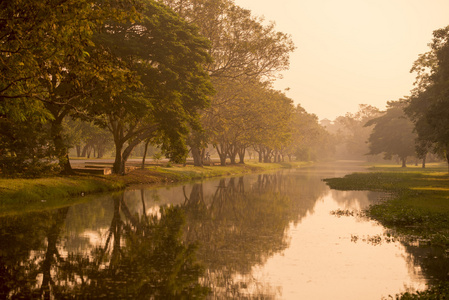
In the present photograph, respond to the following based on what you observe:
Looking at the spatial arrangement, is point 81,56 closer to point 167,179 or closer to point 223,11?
point 167,179

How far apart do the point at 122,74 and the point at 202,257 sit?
10386 millimetres

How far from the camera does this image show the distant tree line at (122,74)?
19.3m

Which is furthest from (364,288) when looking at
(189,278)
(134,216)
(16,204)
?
(16,204)

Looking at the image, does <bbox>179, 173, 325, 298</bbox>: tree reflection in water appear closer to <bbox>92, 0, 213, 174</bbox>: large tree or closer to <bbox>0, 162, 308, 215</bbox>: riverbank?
<bbox>0, 162, 308, 215</bbox>: riverbank

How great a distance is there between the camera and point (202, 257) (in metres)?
13.9

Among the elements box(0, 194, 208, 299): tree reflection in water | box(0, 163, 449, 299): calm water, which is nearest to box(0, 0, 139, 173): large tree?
box(0, 163, 449, 299): calm water

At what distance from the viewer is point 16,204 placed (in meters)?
24.2

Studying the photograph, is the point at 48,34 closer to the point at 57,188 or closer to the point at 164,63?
the point at 57,188

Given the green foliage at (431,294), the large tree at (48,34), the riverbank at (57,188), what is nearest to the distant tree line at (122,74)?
the large tree at (48,34)

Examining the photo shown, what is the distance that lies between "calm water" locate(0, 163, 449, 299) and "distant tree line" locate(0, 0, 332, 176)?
651 centimetres

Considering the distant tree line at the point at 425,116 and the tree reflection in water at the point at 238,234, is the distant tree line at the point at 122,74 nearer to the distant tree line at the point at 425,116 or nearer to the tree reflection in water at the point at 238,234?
the tree reflection in water at the point at 238,234

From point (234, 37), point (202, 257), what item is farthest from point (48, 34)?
point (234, 37)

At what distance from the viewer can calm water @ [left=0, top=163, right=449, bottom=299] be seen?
10602 mm

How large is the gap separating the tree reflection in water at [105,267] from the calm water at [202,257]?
0.03m
